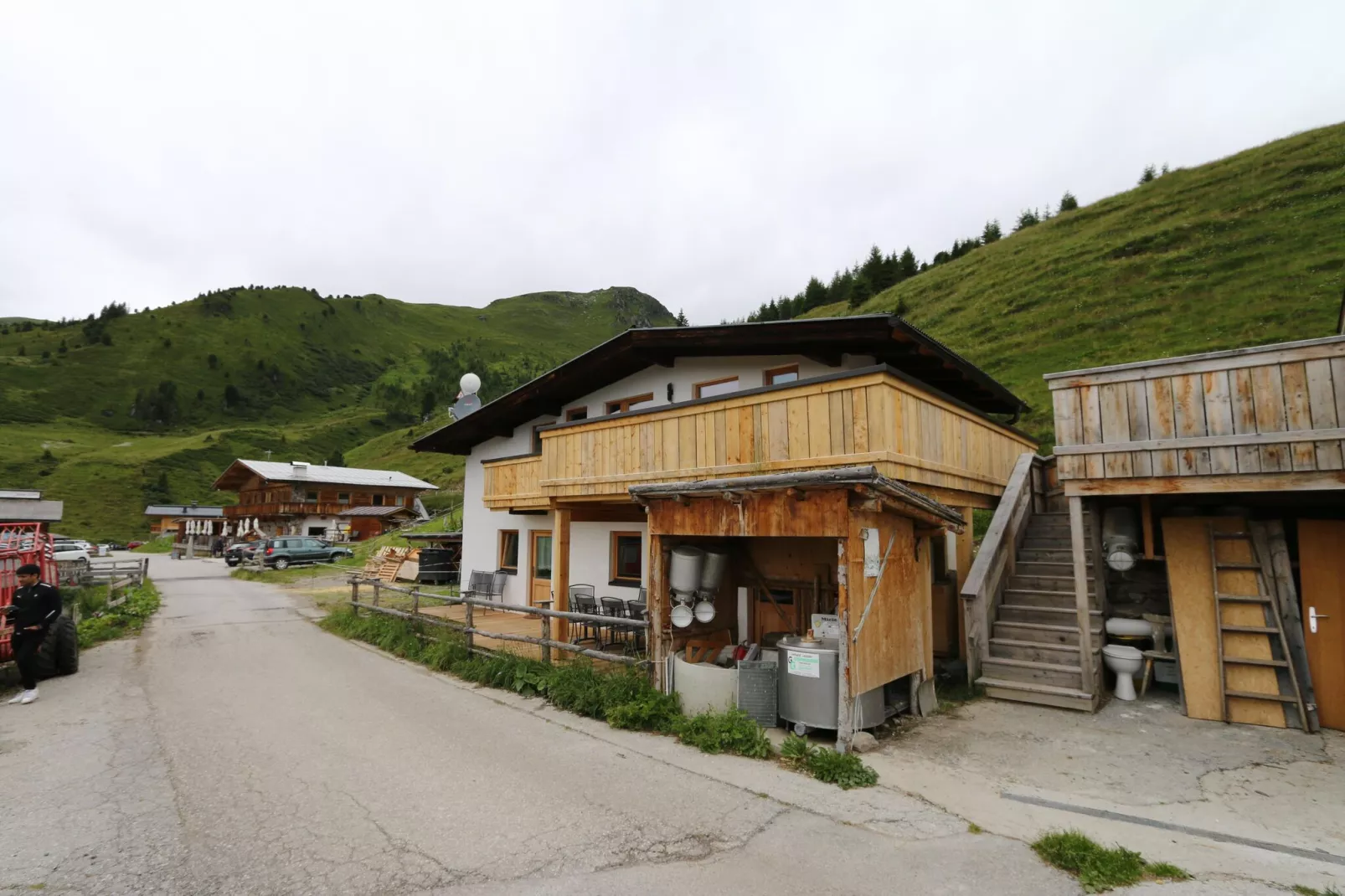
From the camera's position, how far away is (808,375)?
1166 centimetres

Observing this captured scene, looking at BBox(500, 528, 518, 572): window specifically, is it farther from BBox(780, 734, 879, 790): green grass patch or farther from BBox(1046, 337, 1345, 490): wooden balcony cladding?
BBox(1046, 337, 1345, 490): wooden balcony cladding

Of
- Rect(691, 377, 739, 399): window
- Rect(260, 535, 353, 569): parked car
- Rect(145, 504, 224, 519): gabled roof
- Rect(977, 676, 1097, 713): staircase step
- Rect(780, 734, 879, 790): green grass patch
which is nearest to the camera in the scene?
Rect(780, 734, 879, 790): green grass patch

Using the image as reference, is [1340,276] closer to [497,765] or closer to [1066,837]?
[1066,837]

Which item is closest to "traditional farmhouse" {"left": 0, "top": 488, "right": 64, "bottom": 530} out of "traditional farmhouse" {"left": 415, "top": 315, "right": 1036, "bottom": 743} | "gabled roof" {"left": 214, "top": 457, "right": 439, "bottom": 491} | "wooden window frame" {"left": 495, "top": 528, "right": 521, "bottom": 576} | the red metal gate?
the red metal gate

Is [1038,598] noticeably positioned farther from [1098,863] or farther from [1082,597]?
[1098,863]

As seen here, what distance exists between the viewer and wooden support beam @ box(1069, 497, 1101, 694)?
8.46 m

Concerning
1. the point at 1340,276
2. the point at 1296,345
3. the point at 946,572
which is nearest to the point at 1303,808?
the point at 1296,345

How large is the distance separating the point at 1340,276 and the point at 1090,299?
30.4 ft

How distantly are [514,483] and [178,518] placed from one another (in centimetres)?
7342

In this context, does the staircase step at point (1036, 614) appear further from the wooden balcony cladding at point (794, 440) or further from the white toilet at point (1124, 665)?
the wooden balcony cladding at point (794, 440)

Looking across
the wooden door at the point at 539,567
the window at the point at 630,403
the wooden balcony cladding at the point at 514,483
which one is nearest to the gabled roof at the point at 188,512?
the wooden door at the point at 539,567

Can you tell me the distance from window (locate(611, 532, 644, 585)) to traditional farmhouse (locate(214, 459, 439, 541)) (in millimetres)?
37856

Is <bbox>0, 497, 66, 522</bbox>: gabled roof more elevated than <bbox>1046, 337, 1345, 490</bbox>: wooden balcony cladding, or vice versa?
<bbox>1046, 337, 1345, 490</bbox>: wooden balcony cladding

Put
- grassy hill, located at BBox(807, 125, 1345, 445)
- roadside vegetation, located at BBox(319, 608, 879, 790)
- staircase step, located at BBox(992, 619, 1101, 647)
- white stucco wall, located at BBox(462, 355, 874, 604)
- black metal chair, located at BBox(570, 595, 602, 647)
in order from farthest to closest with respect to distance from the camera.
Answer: grassy hill, located at BBox(807, 125, 1345, 445) < black metal chair, located at BBox(570, 595, 602, 647) < white stucco wall, located at BBox(462, 355, 874, 604) < staircase step, located at BBox(992, 619, 1101, 647) < roadside vegetation, located at BBox(319, 608, 879, 790)
